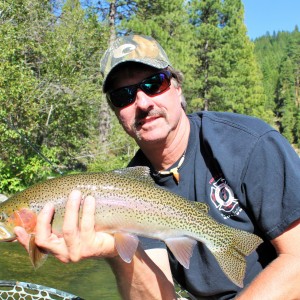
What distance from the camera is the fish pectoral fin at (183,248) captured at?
2707 millimetres

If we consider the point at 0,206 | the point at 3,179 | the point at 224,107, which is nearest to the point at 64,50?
the point at 3,179

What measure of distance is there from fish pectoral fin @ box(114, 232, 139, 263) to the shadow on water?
419cm

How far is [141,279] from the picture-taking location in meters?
2.97

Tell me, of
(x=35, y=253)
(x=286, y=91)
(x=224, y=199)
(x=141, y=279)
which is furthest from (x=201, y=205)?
(x=286, y=91)

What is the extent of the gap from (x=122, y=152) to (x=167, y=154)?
1712 cm

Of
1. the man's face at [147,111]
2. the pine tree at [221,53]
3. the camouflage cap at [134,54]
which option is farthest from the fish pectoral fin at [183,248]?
the pine tree at [221,53]

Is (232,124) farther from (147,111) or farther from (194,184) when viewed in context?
(147,111)

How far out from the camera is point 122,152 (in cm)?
2005

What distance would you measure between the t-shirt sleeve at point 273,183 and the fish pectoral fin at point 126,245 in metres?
0.72

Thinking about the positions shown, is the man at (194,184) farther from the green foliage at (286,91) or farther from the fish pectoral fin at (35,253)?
the green foliage at (286,91)

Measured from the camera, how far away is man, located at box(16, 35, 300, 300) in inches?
97.3

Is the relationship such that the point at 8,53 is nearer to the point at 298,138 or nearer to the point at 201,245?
the point at 201,245

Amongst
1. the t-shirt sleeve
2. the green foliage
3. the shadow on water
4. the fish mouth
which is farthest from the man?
the green foliage

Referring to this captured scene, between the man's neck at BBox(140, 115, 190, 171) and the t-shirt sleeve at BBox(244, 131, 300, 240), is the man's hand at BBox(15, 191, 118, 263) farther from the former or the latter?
the t-shirt sleeve at BBox(244, 131, 300, 240)
